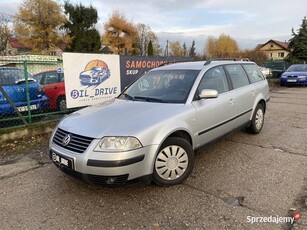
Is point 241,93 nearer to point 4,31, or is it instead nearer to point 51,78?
point 51,78

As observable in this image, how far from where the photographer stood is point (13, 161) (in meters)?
4.53

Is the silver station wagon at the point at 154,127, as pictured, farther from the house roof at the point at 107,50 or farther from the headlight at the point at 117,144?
the house roof at the point at 107,50

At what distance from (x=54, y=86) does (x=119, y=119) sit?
16.4 feet

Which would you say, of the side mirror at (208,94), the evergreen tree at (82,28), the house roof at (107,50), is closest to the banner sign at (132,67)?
the side mirror at (208,94)

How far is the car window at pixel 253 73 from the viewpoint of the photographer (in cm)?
544

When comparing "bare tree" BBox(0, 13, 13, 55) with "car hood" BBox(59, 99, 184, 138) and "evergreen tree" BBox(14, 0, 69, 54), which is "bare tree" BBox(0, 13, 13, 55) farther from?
"car hood" BBox(59, 99, 184, 138)

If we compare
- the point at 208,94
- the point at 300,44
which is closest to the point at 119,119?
the point at 208,94

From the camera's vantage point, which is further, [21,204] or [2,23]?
[2,23]

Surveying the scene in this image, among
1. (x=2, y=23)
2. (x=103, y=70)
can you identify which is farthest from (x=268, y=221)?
(x=2, y=23)

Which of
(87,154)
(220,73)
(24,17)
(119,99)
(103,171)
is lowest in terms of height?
(103,171)

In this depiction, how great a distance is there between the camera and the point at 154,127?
3047 mm

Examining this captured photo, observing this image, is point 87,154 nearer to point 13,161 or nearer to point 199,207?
point 199,207

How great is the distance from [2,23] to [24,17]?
821cm

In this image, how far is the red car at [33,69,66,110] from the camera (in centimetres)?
695
